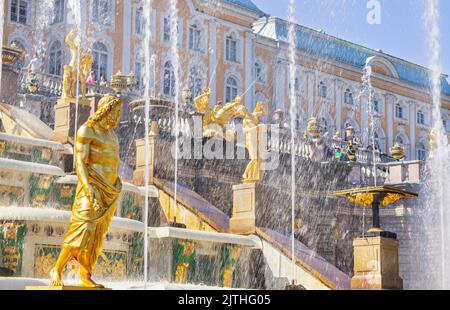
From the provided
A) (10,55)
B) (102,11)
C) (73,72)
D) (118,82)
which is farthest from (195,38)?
(73,72)

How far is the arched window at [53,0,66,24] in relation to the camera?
37.8m

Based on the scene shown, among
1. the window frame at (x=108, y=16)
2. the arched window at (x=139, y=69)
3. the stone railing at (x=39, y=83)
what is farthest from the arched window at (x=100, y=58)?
the stone railing at (x=39, y=83)

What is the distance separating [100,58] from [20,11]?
4241 mm

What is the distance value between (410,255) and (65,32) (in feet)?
59.5

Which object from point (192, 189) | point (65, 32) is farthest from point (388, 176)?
point (65, 32)

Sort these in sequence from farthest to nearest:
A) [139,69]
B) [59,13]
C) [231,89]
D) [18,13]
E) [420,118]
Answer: [420,118]
[231,89]
[139,69]
[59,13]
[18,13]

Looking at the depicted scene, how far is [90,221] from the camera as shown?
9898 millimetres

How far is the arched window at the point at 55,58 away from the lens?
37.1 meters

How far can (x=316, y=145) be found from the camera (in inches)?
1121

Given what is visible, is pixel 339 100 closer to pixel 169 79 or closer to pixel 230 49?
pixel 230 49

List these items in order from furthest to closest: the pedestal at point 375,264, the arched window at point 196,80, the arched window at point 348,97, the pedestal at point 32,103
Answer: the arched window at point 348,97 < the arched window at point 196,80 < the pedestal at point 32,103 < the pedestal at point 375,264

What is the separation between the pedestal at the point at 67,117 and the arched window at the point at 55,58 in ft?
54.9

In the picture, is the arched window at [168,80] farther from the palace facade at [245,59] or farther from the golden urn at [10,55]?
the golden urn at [10,55]
